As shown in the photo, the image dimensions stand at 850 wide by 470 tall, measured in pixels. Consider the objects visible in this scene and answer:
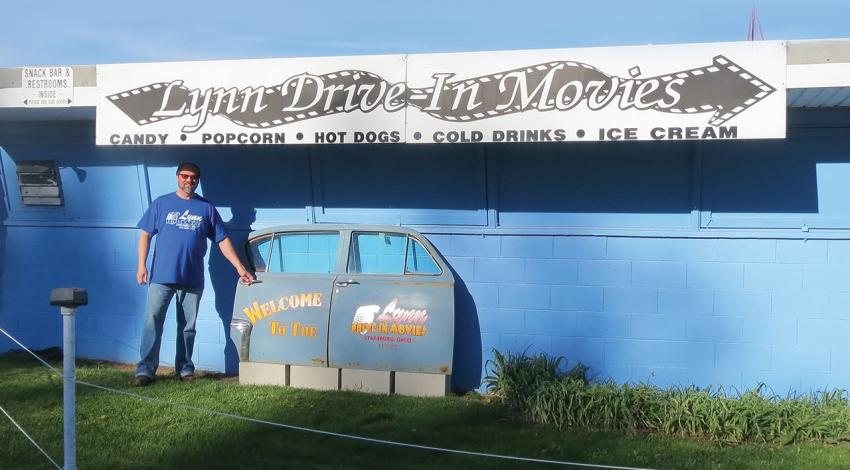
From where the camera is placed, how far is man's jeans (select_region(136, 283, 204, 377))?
8.11m

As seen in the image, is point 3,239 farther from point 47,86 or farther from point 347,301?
point 347,301

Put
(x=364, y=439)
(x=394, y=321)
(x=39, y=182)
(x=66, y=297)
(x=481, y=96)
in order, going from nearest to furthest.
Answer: (x=66, y=297)
(x=364, y=439)
(x=481, y=96)
(x=394, y=321)
(x=39, y=182)

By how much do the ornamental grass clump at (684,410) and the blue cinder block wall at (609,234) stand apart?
1.54 ft

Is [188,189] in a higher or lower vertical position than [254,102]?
lower

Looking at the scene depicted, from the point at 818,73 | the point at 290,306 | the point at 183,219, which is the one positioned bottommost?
the point at 290,306

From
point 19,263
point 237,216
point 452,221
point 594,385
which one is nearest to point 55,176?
point 19,263

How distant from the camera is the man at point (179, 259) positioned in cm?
809

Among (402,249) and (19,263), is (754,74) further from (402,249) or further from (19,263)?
(19,263)

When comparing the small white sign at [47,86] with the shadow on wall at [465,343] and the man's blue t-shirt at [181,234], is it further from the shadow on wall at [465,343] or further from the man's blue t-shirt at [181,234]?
the shadow on wall at [465,343]

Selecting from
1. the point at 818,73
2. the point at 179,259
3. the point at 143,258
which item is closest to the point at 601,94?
the point at 818,73

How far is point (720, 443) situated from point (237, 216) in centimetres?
497

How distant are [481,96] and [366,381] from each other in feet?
8.75

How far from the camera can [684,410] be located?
22.4 feet

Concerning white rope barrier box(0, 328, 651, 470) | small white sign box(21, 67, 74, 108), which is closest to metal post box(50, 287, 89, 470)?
white rope barrier box(0, 328, 651, 470)
